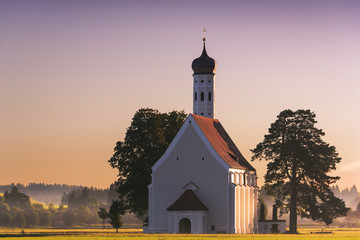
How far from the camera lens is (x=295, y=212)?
115500 mm

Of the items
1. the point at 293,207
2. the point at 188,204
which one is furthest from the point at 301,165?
the point at 188,204

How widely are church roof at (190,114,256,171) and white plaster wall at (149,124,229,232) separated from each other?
167 cm

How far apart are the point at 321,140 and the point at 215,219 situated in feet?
66.6

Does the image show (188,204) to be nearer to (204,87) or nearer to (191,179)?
(191,179)

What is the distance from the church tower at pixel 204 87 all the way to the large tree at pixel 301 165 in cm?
920

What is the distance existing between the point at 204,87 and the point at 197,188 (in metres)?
20.0

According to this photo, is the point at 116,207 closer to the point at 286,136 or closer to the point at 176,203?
the point at 176,203

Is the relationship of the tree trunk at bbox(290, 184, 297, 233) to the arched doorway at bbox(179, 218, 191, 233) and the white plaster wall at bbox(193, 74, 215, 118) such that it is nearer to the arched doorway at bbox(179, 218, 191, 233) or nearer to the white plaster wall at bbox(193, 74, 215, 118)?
the white plaster wall at bbox(193, 74, 215, 118)

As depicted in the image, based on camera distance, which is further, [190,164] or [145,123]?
[145,123]

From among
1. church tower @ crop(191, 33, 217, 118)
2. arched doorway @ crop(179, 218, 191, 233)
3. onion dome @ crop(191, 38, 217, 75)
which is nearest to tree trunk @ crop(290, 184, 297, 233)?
church tower @ crop(191, 33, 217, 118)

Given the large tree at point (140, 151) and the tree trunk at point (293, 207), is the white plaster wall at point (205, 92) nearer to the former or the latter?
the large tree at point (140, 151)

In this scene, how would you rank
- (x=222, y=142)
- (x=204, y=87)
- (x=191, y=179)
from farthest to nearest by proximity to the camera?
1. (x=204, y=87)
2. (x=222, y=142)
3. (x=191, y=179)

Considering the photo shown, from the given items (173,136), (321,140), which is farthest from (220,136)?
(321,140)

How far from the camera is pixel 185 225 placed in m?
104
